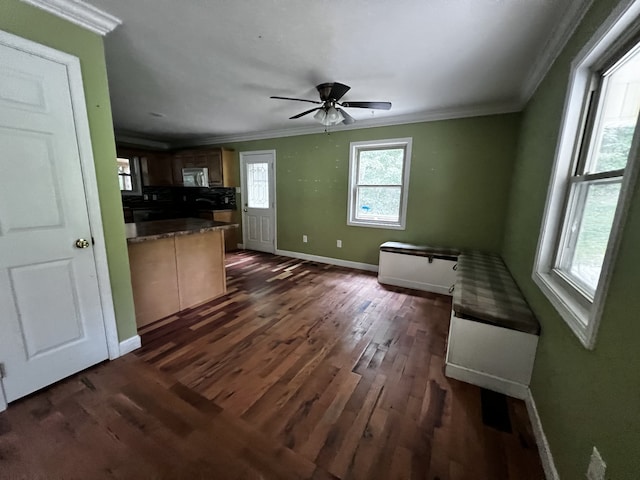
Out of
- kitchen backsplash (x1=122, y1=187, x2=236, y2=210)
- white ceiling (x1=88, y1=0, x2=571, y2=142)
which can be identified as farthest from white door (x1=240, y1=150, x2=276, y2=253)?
white ceiling (x1=88, y1=0, x2=571, y2=142)

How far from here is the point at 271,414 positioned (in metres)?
1.48

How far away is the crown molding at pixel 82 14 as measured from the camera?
1429 millimetres

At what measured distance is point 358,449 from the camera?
4.23 ft

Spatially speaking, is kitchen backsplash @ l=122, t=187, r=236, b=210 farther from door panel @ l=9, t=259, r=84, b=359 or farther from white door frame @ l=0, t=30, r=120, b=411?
door panel @ l=9, t=259, r=84, b=359

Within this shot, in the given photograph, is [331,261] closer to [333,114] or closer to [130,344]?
[333,114]

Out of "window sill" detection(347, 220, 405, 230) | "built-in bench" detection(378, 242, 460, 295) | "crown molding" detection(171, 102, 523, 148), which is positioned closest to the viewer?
"crown molding" detection(171, 102, 523, 148)

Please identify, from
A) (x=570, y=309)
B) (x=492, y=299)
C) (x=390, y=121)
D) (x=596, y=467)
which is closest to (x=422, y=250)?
(x=492, y=299)

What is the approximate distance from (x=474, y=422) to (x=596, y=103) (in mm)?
1923

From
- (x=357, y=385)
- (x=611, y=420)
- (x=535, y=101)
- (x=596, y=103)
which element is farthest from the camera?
(x=535, y=101)

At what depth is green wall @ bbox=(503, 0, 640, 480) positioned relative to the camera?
78cm

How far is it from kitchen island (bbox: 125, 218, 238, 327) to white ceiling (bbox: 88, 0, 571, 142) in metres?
1.49

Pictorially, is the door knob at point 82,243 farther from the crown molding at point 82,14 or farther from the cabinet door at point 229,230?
the cabinet door at point 229,230

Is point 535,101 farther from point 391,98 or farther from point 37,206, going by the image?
point 37,206

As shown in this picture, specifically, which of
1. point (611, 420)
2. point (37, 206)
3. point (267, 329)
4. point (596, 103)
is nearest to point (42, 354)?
point (37, 206)
